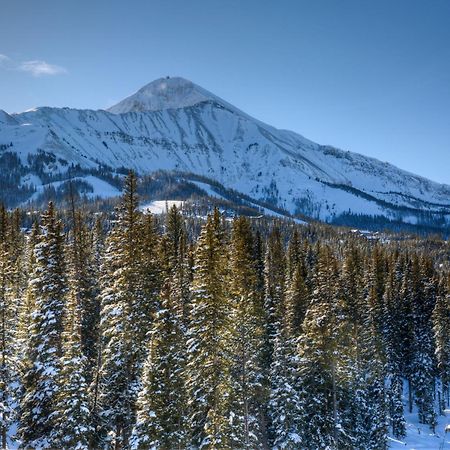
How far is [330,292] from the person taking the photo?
3816 cm

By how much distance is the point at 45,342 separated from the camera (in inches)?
1121

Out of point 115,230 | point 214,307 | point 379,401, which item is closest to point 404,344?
point 379,401

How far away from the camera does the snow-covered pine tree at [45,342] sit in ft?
88.4

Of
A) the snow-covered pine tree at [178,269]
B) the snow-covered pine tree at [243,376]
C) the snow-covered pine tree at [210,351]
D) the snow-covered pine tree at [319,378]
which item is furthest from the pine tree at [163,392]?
the snow-covered pine tree at [319,378]

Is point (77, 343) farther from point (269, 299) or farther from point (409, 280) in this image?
point (409, 280)

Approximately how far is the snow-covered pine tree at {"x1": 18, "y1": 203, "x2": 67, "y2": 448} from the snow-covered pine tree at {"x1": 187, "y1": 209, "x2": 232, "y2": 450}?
7.99 meters

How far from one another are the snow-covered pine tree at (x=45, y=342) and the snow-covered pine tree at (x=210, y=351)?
26.2 ft

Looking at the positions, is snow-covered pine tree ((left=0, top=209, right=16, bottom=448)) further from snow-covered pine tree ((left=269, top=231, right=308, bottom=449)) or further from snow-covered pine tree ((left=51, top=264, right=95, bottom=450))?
snow-covered pine tree ((left=269, top=231, right=308, bottom=449))

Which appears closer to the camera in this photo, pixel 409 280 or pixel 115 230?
pixel 115 230

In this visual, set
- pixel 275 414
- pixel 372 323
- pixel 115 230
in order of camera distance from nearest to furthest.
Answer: pixel 115 230 → pixel 275 414 → pixel 372 323

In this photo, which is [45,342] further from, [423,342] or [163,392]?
[423,342]

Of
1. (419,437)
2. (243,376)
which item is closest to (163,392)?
(243,376)

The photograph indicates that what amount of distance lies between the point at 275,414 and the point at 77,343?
662 inches

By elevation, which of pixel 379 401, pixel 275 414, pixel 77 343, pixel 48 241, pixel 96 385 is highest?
pixel 48 241
